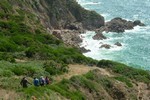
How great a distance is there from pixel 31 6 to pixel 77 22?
25.1 m

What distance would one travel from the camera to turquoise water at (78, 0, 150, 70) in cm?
9321

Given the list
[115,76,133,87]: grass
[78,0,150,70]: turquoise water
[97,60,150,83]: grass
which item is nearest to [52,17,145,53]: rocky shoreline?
[78,0,150,70]: turquoise water

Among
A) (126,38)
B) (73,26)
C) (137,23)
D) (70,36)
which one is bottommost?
(126,38)

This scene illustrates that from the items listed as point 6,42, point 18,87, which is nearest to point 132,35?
point 6,42

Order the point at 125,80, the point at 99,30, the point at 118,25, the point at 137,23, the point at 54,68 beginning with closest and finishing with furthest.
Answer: the point at 54,68, the point at 125,80, the point at 99,30, the point at 118,25, the point at 137,23

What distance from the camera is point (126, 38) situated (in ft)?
363

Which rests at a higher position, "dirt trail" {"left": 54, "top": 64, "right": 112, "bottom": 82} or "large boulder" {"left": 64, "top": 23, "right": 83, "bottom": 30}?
"large boulder" {"left": 64, "top": 23, "right": 83, "bottom": 30}

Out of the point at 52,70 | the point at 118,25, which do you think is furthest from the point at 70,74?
the point at 118,25

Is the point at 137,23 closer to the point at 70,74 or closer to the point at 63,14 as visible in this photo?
the point at 63,14

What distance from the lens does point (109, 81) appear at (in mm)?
44812

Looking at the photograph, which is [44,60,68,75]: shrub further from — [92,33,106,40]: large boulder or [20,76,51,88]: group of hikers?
[92,33,106,40]: large boulder

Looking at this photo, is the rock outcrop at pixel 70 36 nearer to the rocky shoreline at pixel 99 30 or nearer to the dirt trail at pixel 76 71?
the rocky shoreline at pixel 99 30

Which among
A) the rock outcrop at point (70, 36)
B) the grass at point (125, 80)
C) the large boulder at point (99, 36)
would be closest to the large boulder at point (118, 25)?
the large boulder at point (99, 36)

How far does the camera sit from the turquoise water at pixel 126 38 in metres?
93.2
